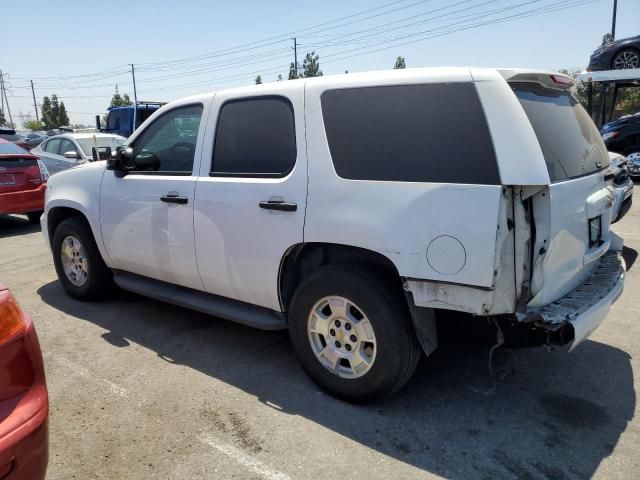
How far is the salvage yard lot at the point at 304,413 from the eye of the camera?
2.64 metres

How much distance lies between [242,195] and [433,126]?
138 cm

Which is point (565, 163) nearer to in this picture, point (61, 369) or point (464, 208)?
point (464, 208)

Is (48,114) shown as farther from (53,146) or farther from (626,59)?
(626,59)

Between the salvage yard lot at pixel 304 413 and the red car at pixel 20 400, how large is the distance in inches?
29.4

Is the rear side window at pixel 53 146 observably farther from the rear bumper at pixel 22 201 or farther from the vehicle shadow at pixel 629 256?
the vehicle shadow at pixel 629 256

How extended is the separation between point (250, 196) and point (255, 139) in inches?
16.6

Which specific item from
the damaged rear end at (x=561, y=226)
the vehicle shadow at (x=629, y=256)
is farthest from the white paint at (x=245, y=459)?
the vehicle shadow at (x=629, y=256)

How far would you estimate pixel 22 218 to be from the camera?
10.8 meters

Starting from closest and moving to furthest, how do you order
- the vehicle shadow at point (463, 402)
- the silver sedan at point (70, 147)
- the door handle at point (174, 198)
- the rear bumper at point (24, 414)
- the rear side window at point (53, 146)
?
the rear bumper at point (24, 414) < the vehicle shadow at point (463, 402) < the door handle at point (174, 198) < the silver sedan at point (70, 147) < the rear side window at point (53, 146)

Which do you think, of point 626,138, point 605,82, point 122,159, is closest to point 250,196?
point 122,159

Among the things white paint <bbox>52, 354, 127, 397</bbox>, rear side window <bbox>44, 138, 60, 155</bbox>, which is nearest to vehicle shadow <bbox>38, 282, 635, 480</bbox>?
white paint <bbox>52, 354, 127, 397</bbox>

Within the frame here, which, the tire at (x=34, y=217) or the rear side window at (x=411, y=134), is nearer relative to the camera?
the rear side window at (x=411, y=134)

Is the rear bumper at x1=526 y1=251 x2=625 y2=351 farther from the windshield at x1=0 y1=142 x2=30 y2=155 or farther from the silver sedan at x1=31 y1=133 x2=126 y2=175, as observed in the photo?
the silver sedan at x1=31 y1=133 x2=126 y2=175

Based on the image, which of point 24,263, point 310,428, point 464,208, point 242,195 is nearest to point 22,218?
point 24,263
